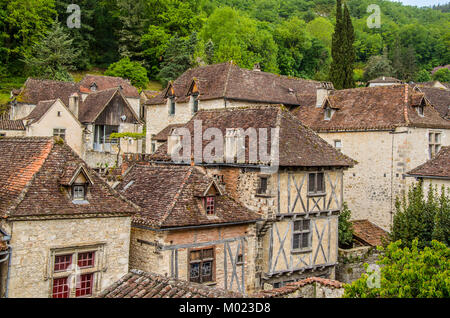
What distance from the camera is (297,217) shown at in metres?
21.8

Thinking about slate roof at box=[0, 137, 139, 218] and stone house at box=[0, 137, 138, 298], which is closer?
stone house at box=[0, 137, 138, 298]

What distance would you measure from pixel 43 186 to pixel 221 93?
18256 millimetres

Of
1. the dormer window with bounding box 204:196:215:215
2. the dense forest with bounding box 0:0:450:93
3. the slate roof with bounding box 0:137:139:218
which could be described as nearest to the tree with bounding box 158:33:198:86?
the dense forest with bounding box 0:0:450:93

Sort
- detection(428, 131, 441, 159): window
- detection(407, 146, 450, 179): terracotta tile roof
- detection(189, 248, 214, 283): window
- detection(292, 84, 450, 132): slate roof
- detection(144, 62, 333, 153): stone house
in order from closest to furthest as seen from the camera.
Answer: detection(189, 248, 214, 283): window, detection(407, 146, 450, 179): terracotta tile roof, detection(292, 84, 450, 132): slate roof, detection(428, 131, 441, 159): window, detection(144, 62, 333, 153): stone house

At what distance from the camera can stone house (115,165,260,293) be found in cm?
1805

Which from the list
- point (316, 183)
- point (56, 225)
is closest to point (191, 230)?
point (56, 225)

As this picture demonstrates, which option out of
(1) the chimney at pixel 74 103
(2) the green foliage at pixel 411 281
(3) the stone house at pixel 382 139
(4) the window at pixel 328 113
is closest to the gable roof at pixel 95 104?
(1) the chimney at pixel 74 103

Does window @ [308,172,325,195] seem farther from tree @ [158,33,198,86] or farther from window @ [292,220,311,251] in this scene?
tree @ [158,33,198,86]

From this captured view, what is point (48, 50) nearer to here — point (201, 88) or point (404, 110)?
point (201, 88)

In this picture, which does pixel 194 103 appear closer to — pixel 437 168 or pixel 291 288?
pixel 437 168

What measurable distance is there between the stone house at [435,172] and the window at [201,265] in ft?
42.1

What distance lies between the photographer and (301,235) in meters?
22.1

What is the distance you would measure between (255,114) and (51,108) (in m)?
21.7

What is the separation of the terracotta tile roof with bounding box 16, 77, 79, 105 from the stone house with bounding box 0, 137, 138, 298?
2981 centimetres
